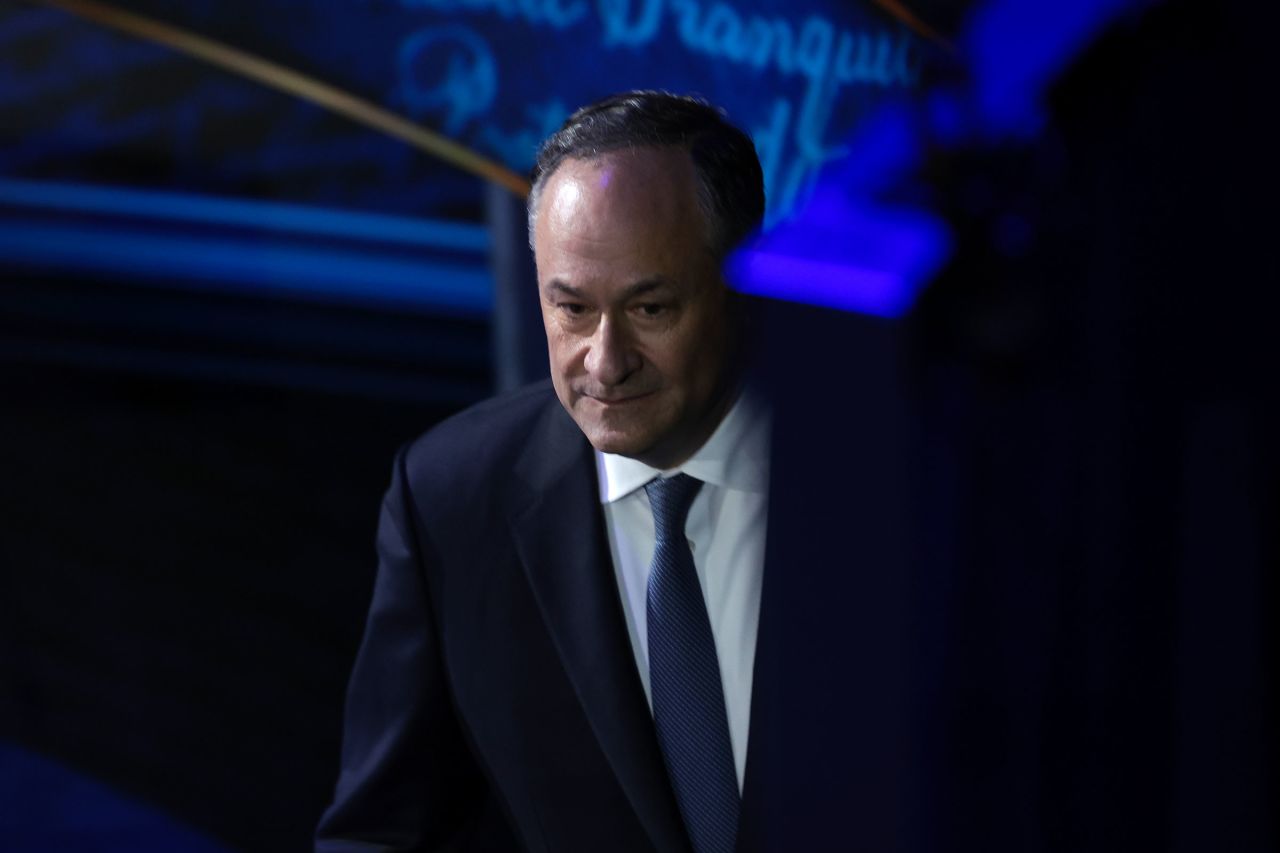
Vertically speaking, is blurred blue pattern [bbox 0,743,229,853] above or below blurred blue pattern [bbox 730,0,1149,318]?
below

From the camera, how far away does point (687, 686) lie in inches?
43.8

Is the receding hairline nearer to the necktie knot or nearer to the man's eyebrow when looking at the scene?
the man's eyebrow

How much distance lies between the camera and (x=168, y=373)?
3027 millimetres

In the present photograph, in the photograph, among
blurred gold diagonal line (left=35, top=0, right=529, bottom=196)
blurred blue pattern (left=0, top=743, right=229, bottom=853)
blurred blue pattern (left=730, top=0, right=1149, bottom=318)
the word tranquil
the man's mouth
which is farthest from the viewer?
blurred blue pattern (left=0, top=743, right=229, bottom=853)

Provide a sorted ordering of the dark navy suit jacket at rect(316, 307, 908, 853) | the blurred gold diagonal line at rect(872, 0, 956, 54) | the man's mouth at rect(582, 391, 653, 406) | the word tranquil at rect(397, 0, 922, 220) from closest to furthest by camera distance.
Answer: the blurred gold diagonal line at rect(872, 0, 956, 54) < the man's mouth at rect(582, 391, 653, 406) < the dark navy suit jacket at rect(316, 307, 908, 853) < the word tranquil at rect(397, 0, 922, 220)

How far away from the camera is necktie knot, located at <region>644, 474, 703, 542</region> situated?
3.73 ft

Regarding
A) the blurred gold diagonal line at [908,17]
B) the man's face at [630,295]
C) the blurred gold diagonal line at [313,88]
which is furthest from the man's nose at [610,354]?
the blurred gold diagonal line at [313,88]

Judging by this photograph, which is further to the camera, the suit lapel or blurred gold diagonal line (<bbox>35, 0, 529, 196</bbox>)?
blurred gold diagonal line (<bbox>35, 0, 529, 196</bbox>)

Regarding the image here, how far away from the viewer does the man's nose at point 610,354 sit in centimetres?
102

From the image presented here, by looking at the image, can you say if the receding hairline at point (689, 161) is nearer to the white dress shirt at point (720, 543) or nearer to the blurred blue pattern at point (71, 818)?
the white dress shirt at point (720, 543)

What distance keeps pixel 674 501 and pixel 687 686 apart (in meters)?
0.15

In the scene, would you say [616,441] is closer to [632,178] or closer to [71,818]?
[632,178]

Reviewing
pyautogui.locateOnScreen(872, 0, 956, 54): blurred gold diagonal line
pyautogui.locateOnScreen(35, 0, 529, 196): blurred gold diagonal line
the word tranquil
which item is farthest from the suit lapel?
pyautogui.locateOnScreen(35, 0, 529, 196): blurred gold diagonal line

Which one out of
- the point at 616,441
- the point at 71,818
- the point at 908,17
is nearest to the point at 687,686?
the point at 616,441
